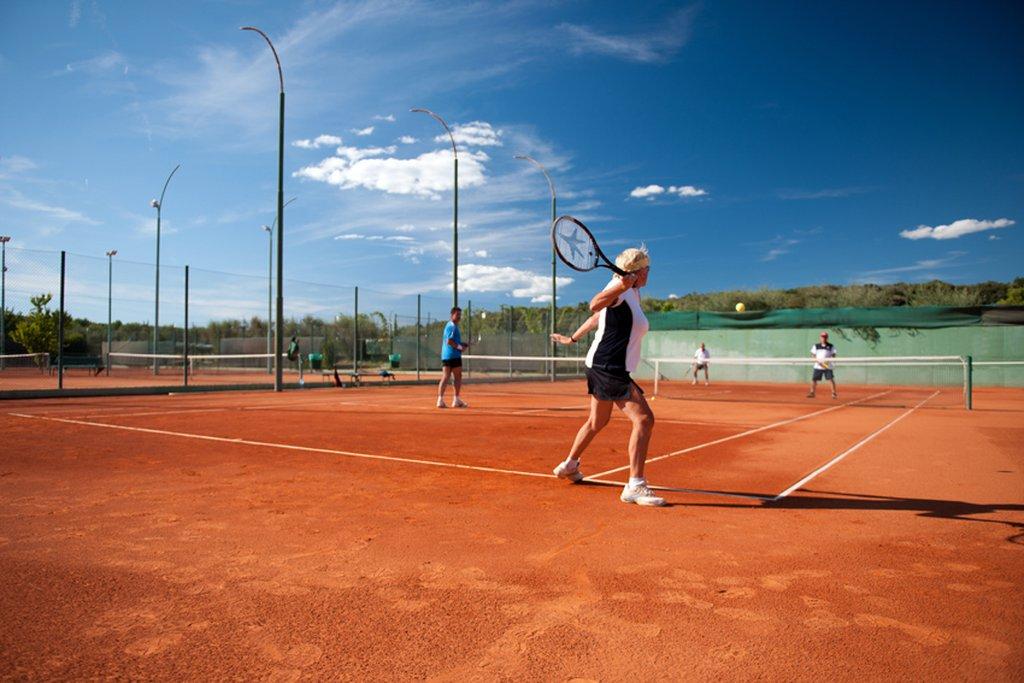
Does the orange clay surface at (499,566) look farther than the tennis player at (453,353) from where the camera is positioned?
No

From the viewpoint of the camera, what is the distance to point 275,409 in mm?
11938

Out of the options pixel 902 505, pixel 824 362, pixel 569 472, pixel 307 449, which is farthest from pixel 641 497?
pixel 824 362

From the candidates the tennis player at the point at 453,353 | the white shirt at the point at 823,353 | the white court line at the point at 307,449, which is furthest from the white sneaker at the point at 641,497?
the white shirt at the point at 823,353

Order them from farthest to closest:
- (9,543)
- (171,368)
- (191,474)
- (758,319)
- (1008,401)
Result: 1. (171,368)
2. (758,319)
3. (1008,401)
4. (191,474)
5. (9,543)

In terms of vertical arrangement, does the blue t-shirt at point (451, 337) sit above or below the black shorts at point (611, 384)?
above

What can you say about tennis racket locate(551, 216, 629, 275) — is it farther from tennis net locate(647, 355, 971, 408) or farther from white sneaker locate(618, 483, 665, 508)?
tennis net locate(647, 355, 971, 408)

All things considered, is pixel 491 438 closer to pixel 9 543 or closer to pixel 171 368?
pixel 9 543

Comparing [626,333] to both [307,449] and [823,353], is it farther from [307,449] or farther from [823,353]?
[823,353]

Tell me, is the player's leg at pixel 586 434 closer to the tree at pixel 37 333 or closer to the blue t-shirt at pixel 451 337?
the blue t-shirt at pixel 451 337

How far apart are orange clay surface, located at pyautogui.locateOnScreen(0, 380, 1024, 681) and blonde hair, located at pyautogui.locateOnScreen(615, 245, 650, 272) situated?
63.9 inches

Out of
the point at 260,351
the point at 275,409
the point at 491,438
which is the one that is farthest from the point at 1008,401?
the point at 260,351

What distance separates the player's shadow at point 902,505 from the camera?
4.27m

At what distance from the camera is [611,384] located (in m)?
4.70

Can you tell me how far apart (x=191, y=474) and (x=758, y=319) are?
83.5 feet
